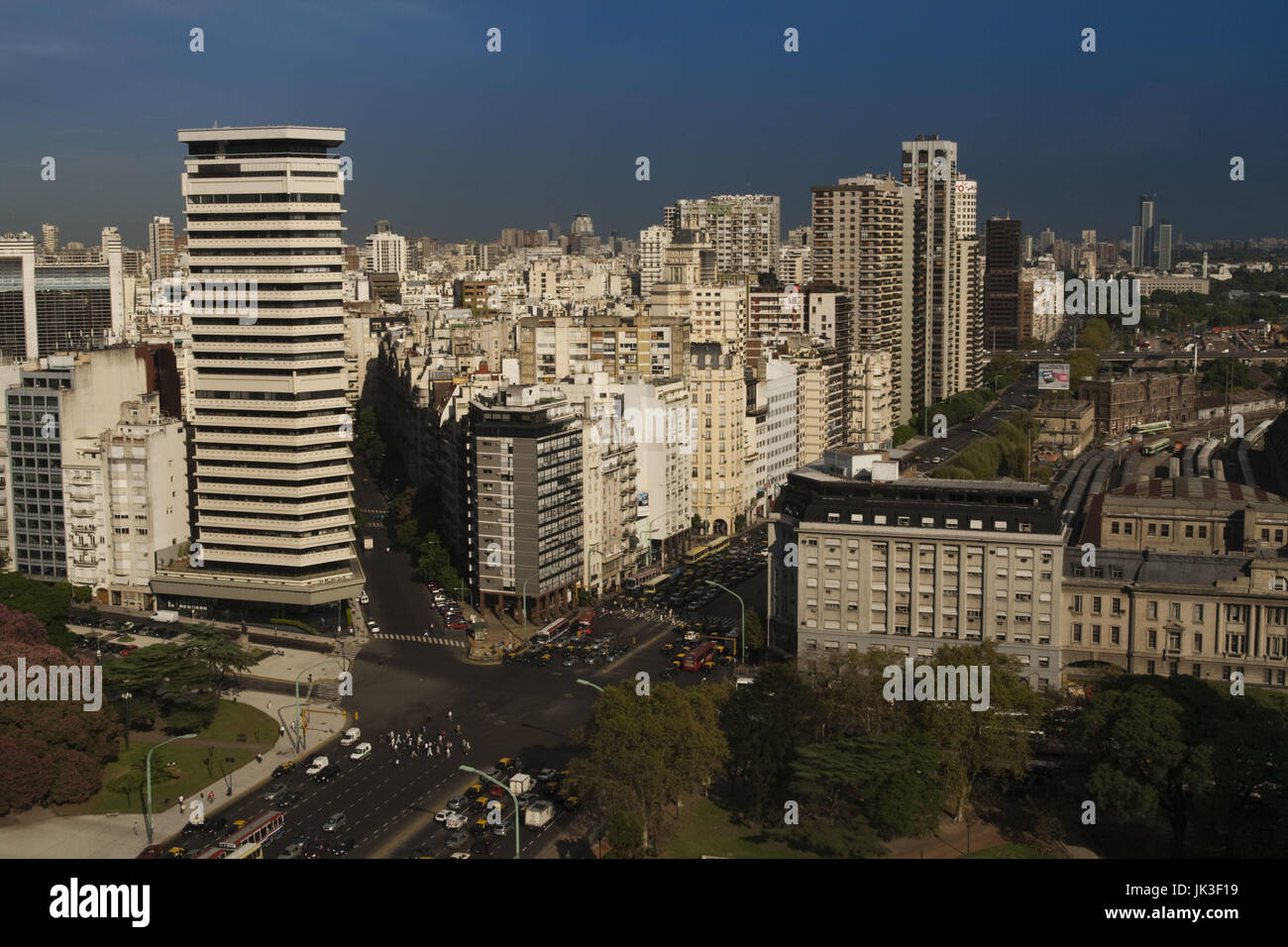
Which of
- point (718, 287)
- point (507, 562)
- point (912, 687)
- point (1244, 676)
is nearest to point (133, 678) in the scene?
Result: point (507, 562)

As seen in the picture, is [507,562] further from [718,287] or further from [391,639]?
[718,287]

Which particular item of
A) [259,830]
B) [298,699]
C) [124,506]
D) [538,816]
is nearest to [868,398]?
[124,506]

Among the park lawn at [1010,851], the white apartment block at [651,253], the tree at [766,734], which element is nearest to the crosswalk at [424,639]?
the tree at [766,734]

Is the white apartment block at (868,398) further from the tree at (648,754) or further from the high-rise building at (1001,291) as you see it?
the high-rise building at (1001,291)

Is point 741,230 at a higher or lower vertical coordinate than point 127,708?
higher

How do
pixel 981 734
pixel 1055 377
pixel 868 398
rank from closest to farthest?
1. pixel 981 734
2. pixel 868 398
3. pixel 1055 377

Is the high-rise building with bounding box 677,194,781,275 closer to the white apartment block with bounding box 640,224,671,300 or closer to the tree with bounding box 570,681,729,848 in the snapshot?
the white apartment block with bounding box 640,224,671,300

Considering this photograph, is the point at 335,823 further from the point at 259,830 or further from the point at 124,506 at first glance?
the point at 124,506
